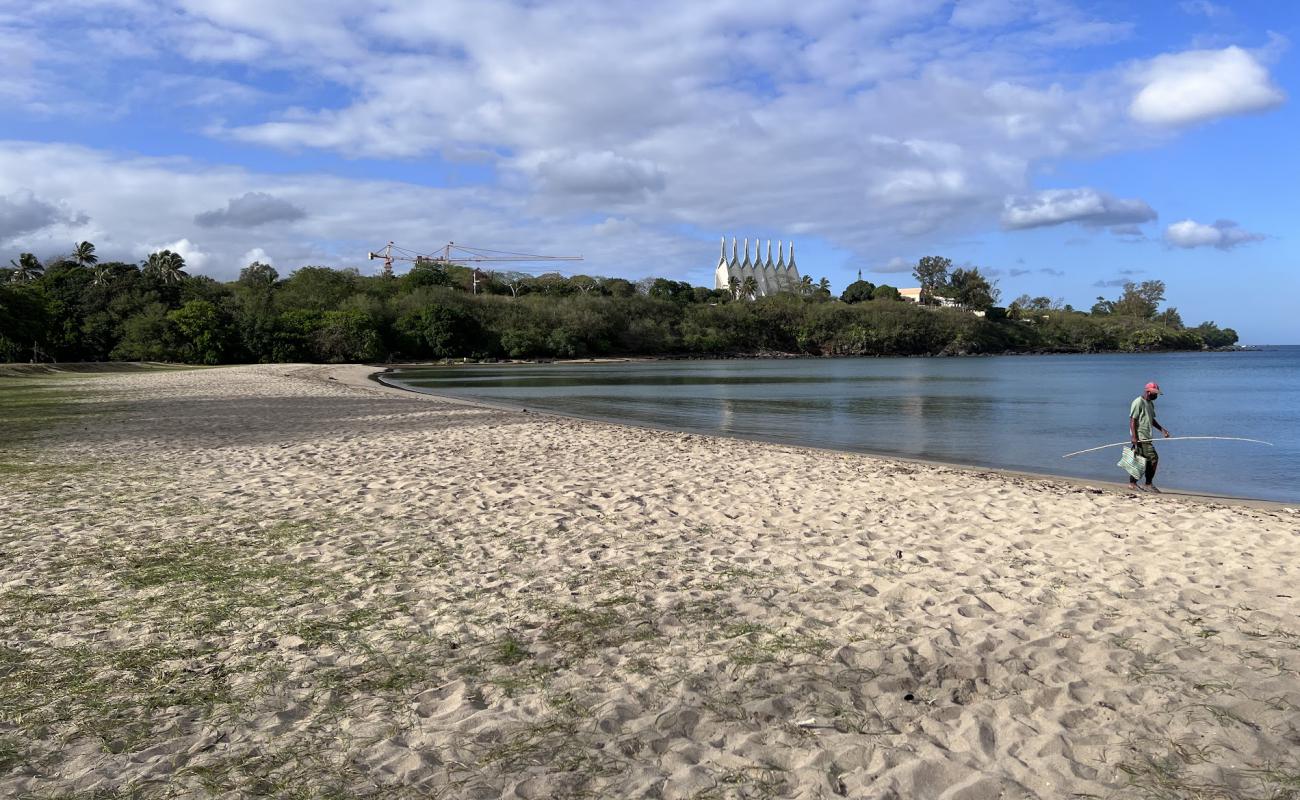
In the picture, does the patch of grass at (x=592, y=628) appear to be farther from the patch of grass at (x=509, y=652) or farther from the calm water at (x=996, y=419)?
the calm water at (x=996, y=419)

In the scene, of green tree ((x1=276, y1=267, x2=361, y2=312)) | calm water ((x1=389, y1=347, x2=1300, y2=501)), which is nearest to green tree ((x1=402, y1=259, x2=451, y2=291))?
green tree ((x1=276, y1=267, x2=361, y2=312))

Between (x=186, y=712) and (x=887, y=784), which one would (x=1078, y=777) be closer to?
(x=887, y=784)

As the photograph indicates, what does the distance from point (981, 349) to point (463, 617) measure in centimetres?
15030

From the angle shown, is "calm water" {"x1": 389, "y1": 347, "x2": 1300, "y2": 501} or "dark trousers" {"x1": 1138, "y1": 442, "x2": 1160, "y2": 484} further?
"calm water" {"x1": 389, "y1": 347, "x2": 1300, "y2": 501}

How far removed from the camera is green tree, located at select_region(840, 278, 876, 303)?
16975 centimetres

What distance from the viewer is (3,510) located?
→ 8.20 meters

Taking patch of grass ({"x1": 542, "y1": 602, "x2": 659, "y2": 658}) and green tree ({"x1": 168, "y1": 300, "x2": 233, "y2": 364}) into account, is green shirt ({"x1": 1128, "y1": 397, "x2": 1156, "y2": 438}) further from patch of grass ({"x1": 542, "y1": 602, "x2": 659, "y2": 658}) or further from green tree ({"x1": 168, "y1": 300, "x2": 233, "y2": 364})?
green tree ({"x1": 168, "y1": 300, "x2": 233, "y2": 364})

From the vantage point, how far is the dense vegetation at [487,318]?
249ft

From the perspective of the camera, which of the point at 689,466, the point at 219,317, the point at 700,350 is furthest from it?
the point at 700,350

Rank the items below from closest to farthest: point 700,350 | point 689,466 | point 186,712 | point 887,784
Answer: point 887,784
point 186,712
point 689,466
point 700,350

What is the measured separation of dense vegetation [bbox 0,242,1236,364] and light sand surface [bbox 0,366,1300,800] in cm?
5450

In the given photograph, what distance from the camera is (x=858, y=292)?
17025 cm

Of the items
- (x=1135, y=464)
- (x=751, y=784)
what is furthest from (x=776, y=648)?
(x=1135, y=464)

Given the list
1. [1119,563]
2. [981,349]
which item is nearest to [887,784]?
[1119,563]
